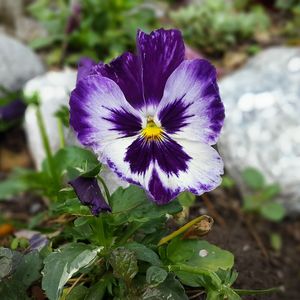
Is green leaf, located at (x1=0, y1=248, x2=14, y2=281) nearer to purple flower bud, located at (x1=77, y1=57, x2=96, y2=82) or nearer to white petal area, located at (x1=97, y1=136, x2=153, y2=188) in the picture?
white petal area, located at (x1=97, y1=136, x2=153, y2=188)

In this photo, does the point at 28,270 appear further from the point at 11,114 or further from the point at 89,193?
the point at 11,114

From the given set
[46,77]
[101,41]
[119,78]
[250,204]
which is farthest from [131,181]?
[101,41]

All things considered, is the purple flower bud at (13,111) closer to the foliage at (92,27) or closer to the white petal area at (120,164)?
the foliage at (92,27)

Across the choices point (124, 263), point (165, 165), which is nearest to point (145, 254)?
point (124, 263)

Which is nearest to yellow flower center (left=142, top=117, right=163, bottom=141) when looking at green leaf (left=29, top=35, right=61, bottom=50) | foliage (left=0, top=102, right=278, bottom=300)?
foliage (left=0, top=102, right=278, bottom=300)

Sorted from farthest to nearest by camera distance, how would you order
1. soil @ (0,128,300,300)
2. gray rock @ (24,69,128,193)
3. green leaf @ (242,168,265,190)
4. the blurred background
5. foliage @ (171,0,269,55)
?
1. foliage @ (171,0,269,55)
2. gray rock @ (24,69,128,193)
3. green leaf @ (242,168,265,190)
4. the blurred background
5. soil @ (0,128,300,300)
